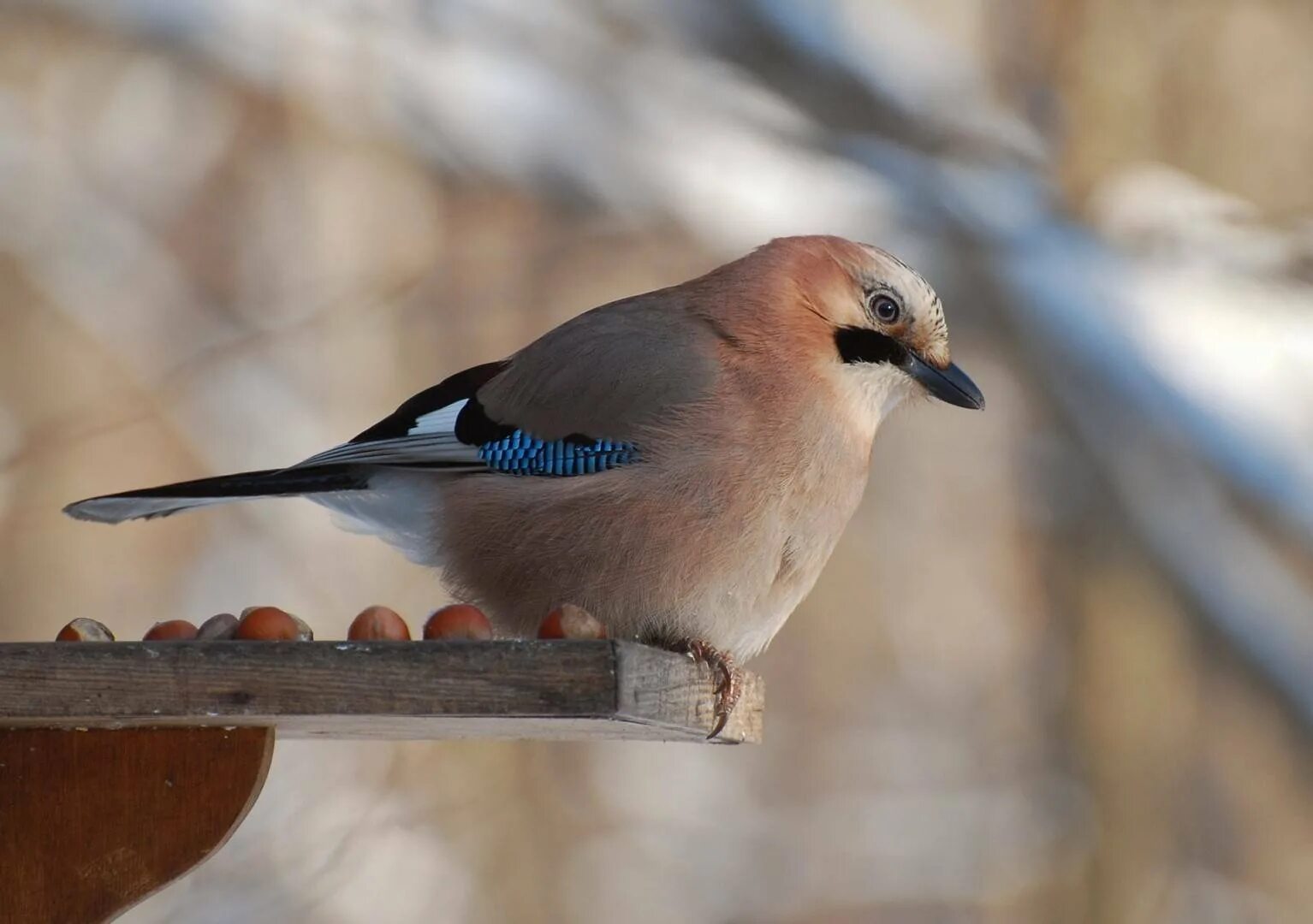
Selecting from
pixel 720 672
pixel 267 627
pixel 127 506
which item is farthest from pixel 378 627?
pixel 127 506

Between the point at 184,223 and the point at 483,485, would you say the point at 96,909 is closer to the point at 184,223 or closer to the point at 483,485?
the point at 483,485

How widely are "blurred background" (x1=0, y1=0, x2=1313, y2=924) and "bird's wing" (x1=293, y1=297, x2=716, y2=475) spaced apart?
1662 mm

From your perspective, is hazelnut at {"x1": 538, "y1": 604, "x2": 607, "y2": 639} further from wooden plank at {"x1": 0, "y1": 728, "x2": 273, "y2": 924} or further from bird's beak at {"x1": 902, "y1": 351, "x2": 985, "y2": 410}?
bird's beak at {"x1": 902, "y1": 351, "x2": 985, "y2": 410}

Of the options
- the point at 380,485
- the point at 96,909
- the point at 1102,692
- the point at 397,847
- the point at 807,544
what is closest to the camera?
the point at 96,909

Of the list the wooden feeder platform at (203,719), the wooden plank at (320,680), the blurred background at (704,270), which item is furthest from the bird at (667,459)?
the blurred background at (704,270)

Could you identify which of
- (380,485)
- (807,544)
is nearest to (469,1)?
(380,485)

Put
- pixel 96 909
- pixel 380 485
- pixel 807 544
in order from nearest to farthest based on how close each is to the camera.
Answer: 1. pixel 96 909
2. pixel 807 544
3. pixel 380 485

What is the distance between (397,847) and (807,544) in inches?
78.4

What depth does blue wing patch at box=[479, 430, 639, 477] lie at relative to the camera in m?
2.23

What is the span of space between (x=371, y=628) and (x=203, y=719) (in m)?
0.27

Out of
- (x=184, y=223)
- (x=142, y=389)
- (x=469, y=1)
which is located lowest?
(x=142, y=389)

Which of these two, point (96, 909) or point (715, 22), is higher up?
point (715, 22)

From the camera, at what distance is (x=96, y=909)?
1794mm

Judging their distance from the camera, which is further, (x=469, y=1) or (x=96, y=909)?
(x=469, y=1)
